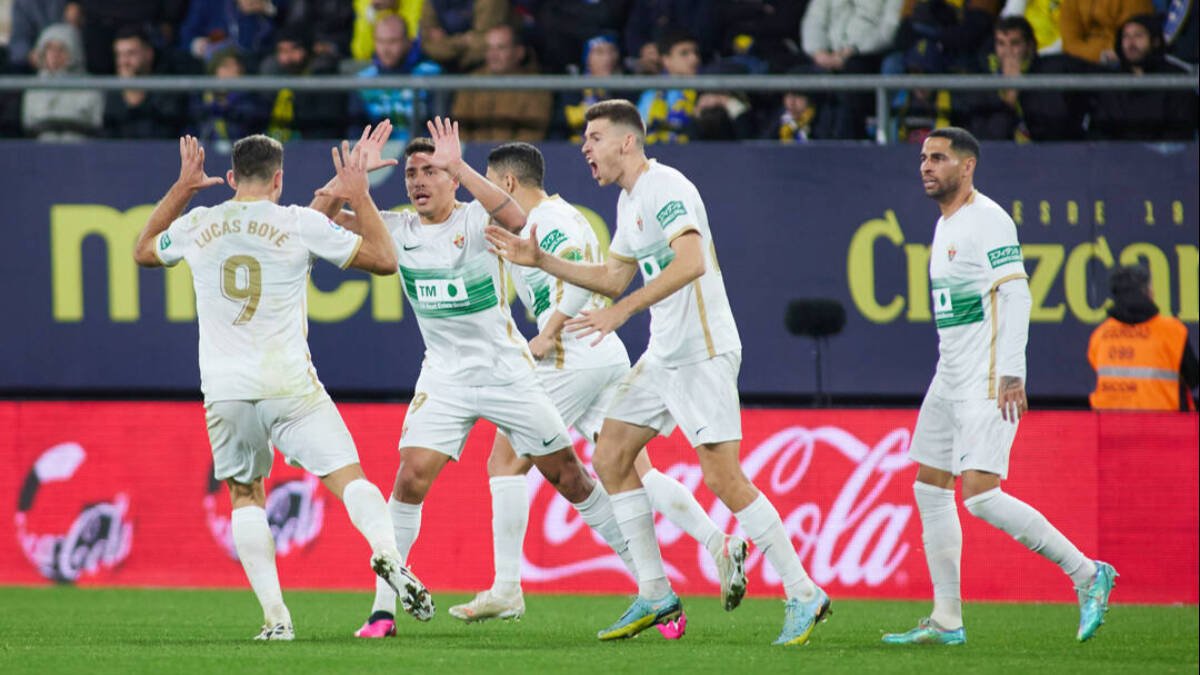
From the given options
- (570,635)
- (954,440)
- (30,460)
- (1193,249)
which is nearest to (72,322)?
(30,460)

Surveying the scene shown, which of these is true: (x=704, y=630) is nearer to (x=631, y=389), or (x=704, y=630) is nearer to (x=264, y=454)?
(x=631, y=389)

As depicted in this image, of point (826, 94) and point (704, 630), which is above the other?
point (826, 94)

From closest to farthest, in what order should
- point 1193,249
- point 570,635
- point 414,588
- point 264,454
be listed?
point 414,588
point 264,454
point 570,635
point 1193,249

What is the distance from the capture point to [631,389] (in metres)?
8.36

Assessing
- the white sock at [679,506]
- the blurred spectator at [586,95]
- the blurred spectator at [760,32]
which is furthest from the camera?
A: the blurred spectator at [760,32]

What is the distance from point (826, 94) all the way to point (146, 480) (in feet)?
17.1

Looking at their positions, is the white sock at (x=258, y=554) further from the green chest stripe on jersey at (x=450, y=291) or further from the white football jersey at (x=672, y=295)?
the white football jersey at (x=672, y=295)

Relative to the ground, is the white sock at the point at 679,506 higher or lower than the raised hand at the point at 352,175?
lower

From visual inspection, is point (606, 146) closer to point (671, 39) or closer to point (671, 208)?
point (671, 208)

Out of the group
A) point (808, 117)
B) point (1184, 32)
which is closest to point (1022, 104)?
point (1184, 32)

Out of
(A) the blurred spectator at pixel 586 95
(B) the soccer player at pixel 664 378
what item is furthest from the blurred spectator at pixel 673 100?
(B) the soccer player at pixel 664 378

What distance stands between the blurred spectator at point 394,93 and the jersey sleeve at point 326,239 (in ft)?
14.7

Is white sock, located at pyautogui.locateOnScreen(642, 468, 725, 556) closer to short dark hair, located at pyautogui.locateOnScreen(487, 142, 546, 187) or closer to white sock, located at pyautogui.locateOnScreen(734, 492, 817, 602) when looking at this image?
white sock, located at pyautogui.locateOnScreen(734, 492, 817, 602)

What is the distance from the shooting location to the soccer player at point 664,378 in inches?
319
